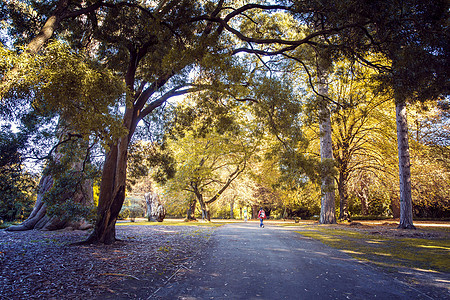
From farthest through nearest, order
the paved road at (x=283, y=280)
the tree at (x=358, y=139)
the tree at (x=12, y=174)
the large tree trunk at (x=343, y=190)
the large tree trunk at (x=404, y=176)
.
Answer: the large tree trunk at (x=343, y=190) < the tree at (x=358, y=139) < the large tree trunk at (x=404, y=176) < the tree at (x=12, y=174) < the paved road at (x=283, y=280)

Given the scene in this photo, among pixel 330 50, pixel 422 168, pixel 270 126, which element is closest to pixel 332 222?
pixel 422 168

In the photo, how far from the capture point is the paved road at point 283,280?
3774 millimetres

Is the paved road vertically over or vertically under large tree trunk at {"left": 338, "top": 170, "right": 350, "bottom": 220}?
under

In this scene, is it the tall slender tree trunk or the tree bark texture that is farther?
the tree bark texture

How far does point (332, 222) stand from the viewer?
19812 mm

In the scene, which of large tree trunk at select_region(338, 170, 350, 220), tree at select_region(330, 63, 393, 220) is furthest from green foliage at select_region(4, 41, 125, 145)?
→ large tree trunk at select_region(338, 170, 350, 220)

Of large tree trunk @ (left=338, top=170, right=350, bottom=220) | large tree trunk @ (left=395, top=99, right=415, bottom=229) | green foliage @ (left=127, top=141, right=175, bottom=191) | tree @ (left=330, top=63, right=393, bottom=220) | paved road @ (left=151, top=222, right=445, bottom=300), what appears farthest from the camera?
large tree trunk @ (left=338, top=170, right=350, bottom=220)

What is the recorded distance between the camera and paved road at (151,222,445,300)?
3.77 m

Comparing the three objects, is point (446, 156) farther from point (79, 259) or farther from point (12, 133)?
point (12, 133)

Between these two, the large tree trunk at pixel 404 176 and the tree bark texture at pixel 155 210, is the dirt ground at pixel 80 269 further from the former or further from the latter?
the tree bark texture at pixel 155 210

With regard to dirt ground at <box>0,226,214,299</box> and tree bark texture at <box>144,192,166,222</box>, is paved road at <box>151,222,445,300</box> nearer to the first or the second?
dirt ground at <box>0,226,214,299</box>

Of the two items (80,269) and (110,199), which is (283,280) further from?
(110,199)

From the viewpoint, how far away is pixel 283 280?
176 inches

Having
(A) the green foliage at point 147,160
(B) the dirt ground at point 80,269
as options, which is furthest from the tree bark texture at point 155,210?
(B) the dirt ground at point 80,269
